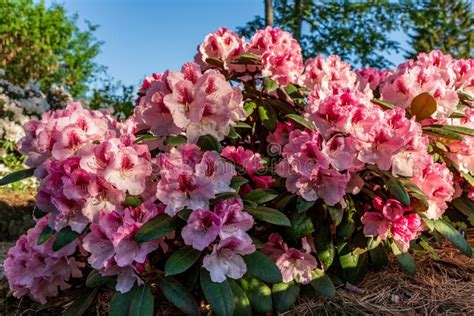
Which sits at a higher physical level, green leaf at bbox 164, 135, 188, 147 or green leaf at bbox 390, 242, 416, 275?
green leaf at bbox 164, 135, 188, 147

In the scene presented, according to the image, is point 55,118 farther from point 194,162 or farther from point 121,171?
point 194,162

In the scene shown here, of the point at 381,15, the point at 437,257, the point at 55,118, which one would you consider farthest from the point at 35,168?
the point at 381,15

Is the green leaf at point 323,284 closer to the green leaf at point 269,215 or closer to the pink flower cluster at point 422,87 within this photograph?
the green leaf at point 269,215

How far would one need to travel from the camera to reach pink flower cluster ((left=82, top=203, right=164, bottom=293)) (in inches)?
70.2

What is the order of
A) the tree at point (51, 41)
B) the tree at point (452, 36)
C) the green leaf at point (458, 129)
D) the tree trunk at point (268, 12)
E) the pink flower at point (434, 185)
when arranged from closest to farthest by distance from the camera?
the pink flower at point (434, 185) < the green leaf at point (458, 129) < the tree trunk at point (268, 12) < the tree at point (51, 41) < the tree at point (452, 36)

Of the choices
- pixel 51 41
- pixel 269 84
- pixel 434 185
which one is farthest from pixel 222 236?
pixel 51 41

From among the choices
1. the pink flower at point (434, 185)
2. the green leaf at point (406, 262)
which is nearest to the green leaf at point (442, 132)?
the pink flower at point (434, 185)

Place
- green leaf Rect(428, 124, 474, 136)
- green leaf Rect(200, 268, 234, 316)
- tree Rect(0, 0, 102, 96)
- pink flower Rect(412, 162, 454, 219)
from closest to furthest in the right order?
green leaf Rect(200, 268, 234, 316)
pink flower Rect(412, 162, 454, 219)
green leaf Rect(428, 124, 474, 136)
tree Rect(0, 0, 102, 96)

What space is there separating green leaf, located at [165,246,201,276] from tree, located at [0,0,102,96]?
13466 millimetres

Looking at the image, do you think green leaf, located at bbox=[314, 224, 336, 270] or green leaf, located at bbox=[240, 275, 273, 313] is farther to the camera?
green leaf, located at bbox=[314, 224, 336, 270]

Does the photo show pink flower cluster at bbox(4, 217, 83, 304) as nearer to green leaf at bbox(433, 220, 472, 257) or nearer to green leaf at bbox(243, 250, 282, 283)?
green leaf at bbox(243, 250, 282, 283)

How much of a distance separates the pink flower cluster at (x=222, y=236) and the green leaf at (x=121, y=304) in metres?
0.29

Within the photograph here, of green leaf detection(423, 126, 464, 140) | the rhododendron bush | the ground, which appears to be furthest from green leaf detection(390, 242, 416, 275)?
green leaf detection(423, 126, 464, 140)

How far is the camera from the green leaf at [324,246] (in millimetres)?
2074
